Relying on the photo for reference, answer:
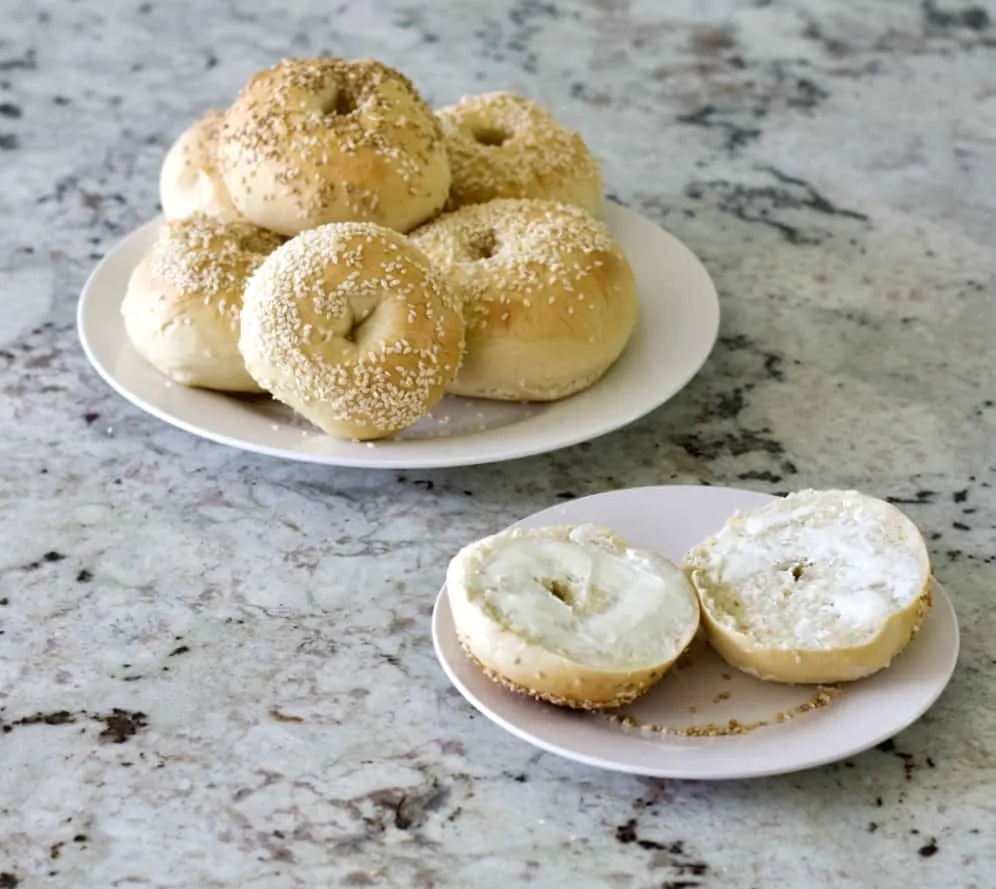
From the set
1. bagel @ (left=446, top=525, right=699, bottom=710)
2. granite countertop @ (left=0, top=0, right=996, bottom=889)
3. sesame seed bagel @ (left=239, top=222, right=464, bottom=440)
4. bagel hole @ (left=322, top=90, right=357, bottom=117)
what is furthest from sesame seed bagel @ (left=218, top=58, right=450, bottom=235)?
bagel @ (left=446, top=525, right=699, bottom=710)

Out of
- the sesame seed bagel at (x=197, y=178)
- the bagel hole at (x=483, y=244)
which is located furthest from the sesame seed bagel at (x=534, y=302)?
the sesame seed bagel at (x=197, y=178)

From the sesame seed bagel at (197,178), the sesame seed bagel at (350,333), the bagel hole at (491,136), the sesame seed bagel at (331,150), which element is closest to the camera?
the sesame seed bagel at (350,333)

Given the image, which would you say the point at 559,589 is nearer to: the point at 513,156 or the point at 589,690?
the point at 589,690

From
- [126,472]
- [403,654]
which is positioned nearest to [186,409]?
[126,472]

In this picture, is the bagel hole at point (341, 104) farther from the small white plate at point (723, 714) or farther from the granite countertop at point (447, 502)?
the small white plate at point (723, 714)

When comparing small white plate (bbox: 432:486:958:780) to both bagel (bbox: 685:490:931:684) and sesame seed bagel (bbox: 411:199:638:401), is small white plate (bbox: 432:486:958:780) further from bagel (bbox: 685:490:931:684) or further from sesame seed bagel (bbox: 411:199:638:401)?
sesame seed bagel (bbox: 411:199:638:401)

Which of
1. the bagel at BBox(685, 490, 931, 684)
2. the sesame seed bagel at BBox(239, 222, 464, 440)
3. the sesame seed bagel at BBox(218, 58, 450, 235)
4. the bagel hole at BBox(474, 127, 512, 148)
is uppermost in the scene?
the sesame seed bagel at BBox(218, 58, 450, 235)
